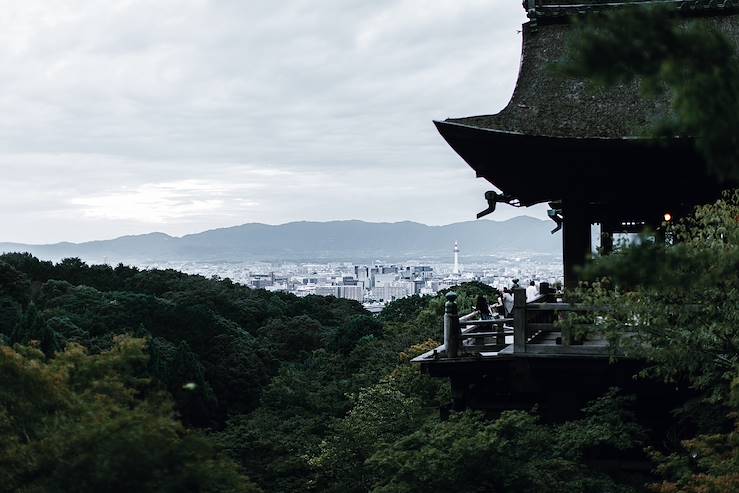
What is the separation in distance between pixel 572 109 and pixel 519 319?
252cm

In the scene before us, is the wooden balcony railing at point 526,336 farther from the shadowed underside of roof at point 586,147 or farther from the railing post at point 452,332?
the shadowed underside of roof at point 586,147

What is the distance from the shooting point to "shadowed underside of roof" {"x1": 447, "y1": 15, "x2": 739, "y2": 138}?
32.4ft

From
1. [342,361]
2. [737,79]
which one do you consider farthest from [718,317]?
[342,361]

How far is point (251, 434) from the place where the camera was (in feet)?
91.2

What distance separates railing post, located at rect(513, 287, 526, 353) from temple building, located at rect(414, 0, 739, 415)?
0.01 metres

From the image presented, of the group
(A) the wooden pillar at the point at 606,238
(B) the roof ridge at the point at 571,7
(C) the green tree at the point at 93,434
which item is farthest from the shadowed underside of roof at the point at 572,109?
(C) the green tree at the point at 93,434

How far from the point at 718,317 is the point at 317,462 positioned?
46.3ft

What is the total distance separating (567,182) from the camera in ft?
34.5

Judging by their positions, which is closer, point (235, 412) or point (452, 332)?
point (452, 332)

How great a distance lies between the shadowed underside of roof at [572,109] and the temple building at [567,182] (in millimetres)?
13

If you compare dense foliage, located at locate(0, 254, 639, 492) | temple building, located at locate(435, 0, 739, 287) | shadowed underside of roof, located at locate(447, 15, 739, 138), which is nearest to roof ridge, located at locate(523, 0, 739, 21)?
temple building, located at locate(435, 0, 739, 287)

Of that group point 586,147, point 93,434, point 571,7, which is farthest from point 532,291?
point 93,434

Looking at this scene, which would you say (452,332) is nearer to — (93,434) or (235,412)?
(93,434)

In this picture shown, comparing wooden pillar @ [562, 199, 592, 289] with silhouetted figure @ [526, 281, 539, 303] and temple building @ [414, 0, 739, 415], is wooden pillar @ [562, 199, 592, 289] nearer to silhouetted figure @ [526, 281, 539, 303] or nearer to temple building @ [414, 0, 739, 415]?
temple building @ [414, 0, 739, 415]
